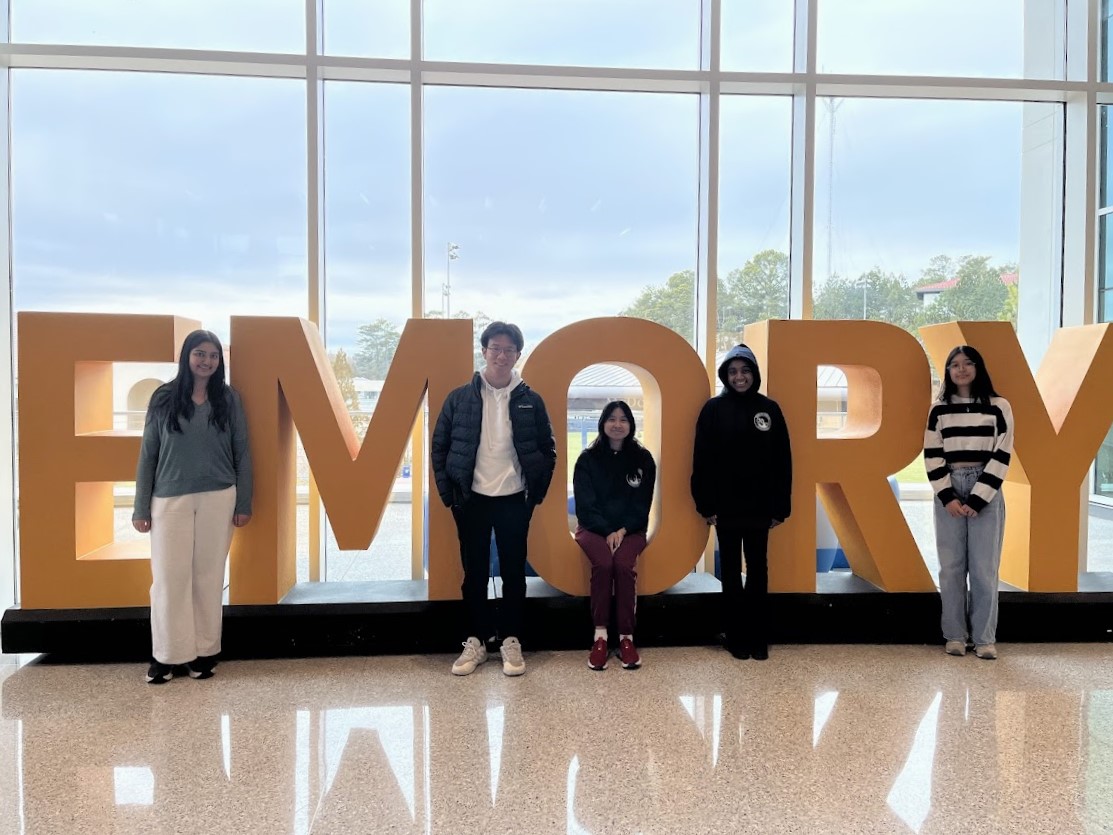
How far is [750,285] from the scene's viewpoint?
3.92 m

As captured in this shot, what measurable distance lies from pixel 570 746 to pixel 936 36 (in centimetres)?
416

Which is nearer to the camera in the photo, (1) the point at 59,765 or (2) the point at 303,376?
(1) the point at 59,765

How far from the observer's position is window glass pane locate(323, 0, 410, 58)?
365 centimetres

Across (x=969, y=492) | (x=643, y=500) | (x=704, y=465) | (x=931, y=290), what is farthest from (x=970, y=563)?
(x=931, y=290)

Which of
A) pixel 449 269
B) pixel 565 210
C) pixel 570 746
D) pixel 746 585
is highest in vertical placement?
pixel 565 210

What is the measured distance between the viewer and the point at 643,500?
10.5 feet

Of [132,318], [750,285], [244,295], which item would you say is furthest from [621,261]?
[132,318]

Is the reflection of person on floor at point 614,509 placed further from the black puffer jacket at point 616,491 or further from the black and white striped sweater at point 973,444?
the black and white striped sweater at point 973,444

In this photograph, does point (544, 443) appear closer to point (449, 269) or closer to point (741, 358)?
point (741, 358)

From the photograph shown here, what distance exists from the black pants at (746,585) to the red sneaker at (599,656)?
60 cm

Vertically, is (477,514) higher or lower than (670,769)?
higher

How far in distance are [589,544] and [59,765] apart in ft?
6.63

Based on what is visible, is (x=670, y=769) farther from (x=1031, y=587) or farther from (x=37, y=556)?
(x=37, y=556)

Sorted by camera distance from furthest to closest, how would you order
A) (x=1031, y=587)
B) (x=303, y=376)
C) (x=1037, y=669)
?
(x=1031, y=587), (x=303, y=376), (x=1037, y=669)
